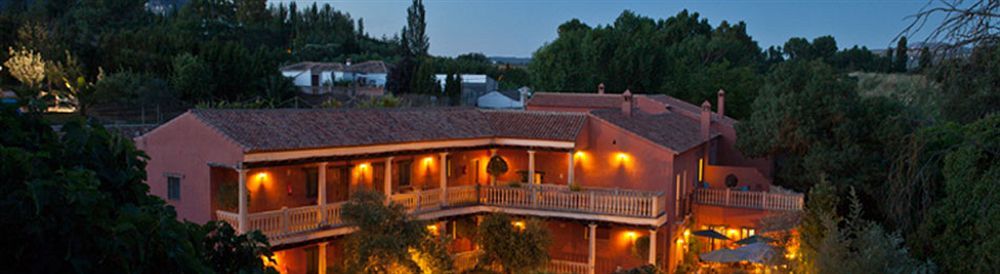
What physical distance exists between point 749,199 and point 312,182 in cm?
1321

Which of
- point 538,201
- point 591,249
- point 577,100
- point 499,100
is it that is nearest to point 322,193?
point 538,201

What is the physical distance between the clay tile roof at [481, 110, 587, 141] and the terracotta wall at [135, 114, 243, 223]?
8.26m

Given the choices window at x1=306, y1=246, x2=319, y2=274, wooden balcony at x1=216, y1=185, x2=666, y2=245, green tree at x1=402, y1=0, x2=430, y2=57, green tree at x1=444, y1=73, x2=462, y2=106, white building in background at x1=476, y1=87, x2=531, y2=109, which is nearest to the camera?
window at x1=306, y1=246, x2=319, y2=274

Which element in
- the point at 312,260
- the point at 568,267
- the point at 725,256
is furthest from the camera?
the point at 568,267

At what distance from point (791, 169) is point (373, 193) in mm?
14699

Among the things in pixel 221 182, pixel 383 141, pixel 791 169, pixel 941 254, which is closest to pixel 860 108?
pixel 791 169

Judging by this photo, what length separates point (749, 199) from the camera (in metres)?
25.4

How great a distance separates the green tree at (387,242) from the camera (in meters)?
17.1

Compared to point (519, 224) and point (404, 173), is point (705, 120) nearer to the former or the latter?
point (519, 224)

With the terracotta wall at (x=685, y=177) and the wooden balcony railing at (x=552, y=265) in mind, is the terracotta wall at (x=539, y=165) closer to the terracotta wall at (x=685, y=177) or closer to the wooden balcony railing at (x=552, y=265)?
the wooden balcony railing at (x=552, y=265)

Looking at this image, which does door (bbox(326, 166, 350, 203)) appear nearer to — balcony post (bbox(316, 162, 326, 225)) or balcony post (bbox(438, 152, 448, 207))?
balcony post (bbox(316, 162, 326, 225))

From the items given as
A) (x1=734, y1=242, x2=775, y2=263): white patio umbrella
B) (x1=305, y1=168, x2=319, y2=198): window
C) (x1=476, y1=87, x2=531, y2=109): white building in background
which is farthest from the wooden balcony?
(x1=476, y1=87, x2=531, y2=109): white building in background

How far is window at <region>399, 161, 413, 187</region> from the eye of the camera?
23.2 m

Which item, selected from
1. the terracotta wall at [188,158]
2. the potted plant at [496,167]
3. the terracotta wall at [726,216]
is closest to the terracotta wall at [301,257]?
the terracotta wall at [188,158]
